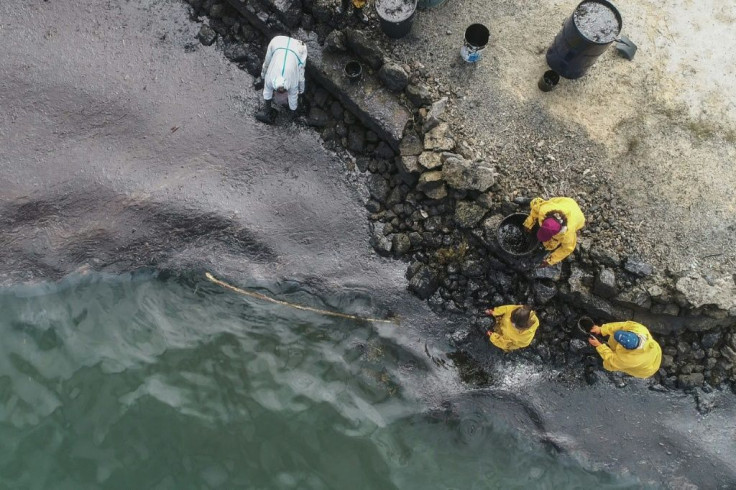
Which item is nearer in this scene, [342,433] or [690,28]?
[342,433]

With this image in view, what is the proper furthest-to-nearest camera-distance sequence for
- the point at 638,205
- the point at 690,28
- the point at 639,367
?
the point at 690,28
the point at 638,205
the point at 639,367

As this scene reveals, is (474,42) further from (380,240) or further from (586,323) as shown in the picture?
(586,323)

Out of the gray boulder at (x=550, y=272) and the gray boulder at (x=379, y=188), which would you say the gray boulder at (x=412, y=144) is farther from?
the gray boulder at (x=550, y=272)

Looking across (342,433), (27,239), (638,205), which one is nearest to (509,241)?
(638,205)

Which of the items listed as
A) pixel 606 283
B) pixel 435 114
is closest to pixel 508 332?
pixel 606 283

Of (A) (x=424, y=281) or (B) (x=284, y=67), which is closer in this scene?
(B) (x=284, y=67)

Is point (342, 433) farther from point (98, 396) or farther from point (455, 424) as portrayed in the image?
point (98, 396)

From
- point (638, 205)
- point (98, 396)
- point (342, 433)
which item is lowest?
point (98, 396)
